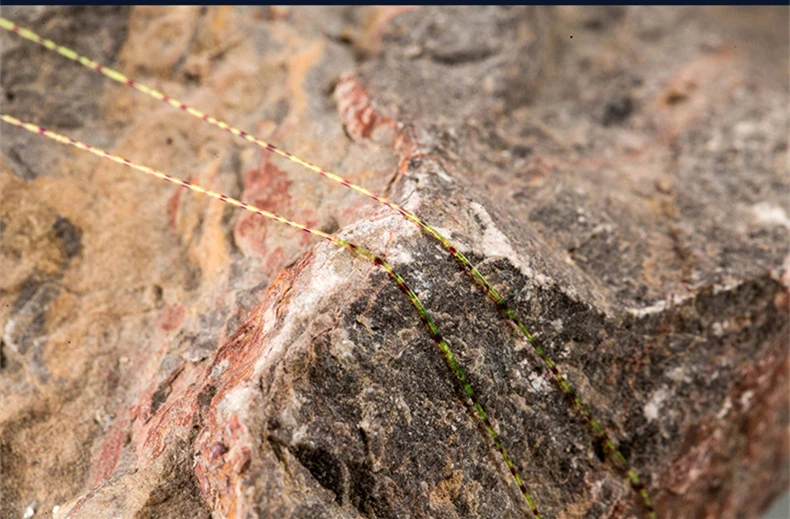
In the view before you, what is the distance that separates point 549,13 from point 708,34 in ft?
2.96

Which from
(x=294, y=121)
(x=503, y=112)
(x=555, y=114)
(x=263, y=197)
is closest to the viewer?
(x=263, y=197)

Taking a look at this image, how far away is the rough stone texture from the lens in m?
1.91

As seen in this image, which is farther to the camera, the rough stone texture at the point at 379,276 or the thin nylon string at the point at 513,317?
the thin nylon string at the point at 513,317

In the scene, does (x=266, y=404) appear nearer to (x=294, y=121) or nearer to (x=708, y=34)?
(x=294, y=121)

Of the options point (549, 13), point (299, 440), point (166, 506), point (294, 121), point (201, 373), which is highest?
point (549, 13)

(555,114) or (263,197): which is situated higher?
(555,114)

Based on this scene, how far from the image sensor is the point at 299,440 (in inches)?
71.2

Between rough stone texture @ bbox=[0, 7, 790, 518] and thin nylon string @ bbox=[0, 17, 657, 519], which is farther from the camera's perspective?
thin nylon string @ bbox=[0, 17, 657, 519]

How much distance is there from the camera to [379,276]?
76.9 inches

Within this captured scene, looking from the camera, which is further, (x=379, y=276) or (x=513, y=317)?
(x=513, y=317)

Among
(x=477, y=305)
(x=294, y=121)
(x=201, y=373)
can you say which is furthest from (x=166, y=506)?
(x=294, y=121)

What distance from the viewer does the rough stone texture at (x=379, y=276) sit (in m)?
1.91

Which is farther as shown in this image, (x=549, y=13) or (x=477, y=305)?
(x=549, y=13)

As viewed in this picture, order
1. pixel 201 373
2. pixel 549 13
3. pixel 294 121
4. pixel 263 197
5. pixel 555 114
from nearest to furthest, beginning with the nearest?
pixel 201 373, pixel 263 197, pixel 294 121, pixel 555 114, pixel 549 13
